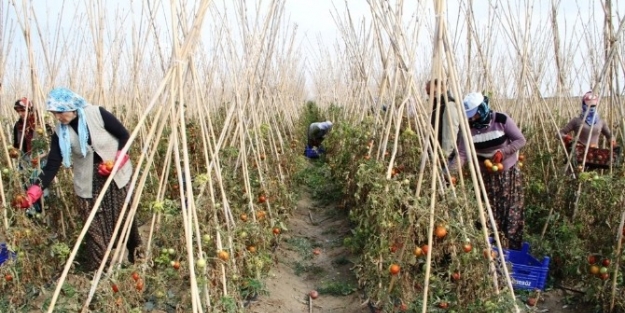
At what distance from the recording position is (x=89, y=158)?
97.7 inches

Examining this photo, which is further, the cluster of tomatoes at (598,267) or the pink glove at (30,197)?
the pink glove at (30,197)

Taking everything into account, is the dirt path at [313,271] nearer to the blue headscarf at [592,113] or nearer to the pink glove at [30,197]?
the pink glove at [30,197]

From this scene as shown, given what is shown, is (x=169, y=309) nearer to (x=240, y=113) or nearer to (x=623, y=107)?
(x=240, y=113)

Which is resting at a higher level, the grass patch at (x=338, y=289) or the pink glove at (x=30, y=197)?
the pink glove at (x=30, y=197)

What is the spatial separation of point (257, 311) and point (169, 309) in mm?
460

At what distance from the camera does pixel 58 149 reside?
2.41 meters

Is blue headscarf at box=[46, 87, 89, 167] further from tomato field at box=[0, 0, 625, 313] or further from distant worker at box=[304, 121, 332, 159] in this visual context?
distant worker at box=[304, 121, 332, 159]

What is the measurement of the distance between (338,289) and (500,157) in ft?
4.00

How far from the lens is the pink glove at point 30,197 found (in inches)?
87.9

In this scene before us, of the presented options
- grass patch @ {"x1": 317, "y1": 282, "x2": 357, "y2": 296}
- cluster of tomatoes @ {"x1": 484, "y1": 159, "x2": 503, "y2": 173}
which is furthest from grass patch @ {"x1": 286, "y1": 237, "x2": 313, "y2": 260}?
cluster of tomatoes @ {"x1": 484, "y1": 159, "x2": 503, "y2": 173}

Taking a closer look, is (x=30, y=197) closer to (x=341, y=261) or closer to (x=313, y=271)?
(x=313, y=271)

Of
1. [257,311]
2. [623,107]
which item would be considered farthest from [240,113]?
[623,107]

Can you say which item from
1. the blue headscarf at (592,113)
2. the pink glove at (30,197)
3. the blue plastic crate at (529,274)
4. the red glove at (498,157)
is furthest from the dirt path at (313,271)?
the blue headscarf at (592,113)

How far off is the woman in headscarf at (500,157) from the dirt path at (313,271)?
100cm
